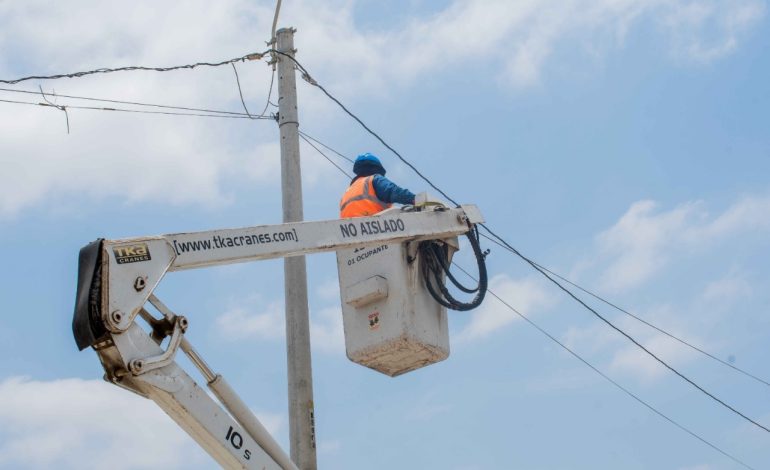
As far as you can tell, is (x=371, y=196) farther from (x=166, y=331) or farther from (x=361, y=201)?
(x=166, y=331)

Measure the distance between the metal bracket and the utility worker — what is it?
2606 mm

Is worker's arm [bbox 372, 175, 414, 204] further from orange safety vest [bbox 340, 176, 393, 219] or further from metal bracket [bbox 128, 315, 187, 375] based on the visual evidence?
metal bracket [bbox 128, 315, 187, 375]

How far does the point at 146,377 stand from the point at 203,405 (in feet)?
1.30

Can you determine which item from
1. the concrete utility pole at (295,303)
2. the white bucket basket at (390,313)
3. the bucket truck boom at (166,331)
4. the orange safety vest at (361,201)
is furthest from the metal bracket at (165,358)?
the orange safety vest at (361,201)

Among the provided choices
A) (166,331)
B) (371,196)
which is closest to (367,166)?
(371,196)

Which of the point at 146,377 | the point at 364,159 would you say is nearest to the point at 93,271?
the point at 146,377

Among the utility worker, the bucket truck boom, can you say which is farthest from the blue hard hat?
the bucket truck boom

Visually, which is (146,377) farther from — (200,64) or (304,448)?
(200,64)

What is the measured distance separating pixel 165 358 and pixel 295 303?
8.59ft

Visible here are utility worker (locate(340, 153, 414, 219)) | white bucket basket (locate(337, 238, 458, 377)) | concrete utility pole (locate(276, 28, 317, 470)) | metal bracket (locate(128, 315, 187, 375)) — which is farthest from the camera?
utility worker (locate(340, 153, 414, 219))

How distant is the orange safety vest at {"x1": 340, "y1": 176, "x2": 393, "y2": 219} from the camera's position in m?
9.02

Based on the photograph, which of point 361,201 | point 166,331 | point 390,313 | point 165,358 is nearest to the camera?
point 165,358

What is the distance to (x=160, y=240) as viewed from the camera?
6.65 metres

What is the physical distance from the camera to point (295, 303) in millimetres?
8922
